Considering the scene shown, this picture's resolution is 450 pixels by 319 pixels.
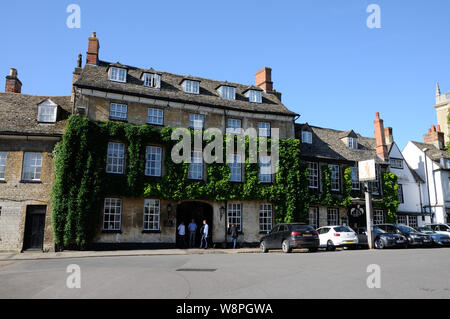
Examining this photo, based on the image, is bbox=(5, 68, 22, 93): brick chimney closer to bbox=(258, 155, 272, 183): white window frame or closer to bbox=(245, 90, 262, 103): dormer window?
bbox=(245, 90, 262, 103): dormer window

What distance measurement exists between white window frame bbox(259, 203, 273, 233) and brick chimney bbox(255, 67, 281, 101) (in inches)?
412

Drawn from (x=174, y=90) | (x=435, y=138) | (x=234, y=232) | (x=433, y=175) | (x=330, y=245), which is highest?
(x=435, y=138)

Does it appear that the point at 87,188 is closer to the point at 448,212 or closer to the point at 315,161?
the point at 315,161

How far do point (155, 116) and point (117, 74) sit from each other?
3.92 metres

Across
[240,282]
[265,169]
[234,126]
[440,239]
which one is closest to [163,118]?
[234,126]

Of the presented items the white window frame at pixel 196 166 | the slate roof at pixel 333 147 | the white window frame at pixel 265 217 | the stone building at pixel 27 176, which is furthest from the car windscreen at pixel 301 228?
the stone building at pixel 27 176

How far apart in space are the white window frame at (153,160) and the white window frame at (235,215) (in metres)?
5.65

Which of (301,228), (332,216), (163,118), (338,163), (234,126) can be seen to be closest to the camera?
(301,228)

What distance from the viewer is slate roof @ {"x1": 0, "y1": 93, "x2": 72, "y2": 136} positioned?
2188cm

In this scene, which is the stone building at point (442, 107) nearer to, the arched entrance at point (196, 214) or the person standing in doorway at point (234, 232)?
the person standing in doorway at point (234, 232)

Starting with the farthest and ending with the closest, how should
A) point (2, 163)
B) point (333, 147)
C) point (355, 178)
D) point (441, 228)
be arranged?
point (333, 147) → point (355, 178) → point (441, 228) → point (2, 163)

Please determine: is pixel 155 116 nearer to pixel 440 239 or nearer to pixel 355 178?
pixel 355 178

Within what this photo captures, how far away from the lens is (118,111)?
2330 cm

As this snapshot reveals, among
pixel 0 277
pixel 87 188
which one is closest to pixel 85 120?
pixel 87 188
